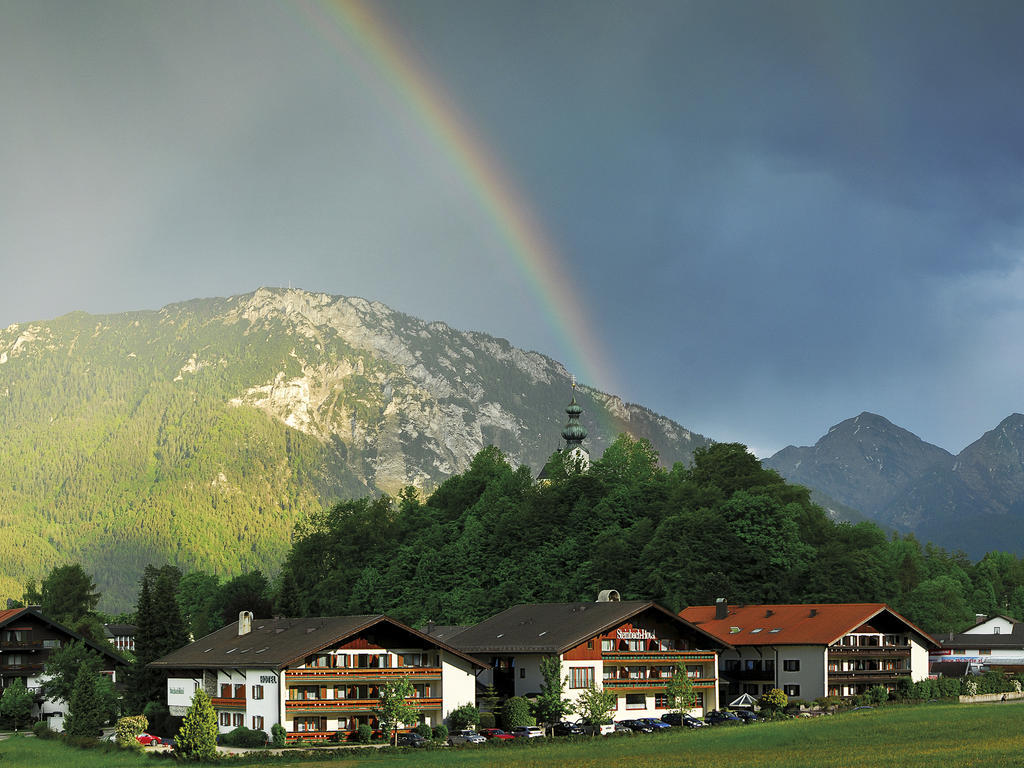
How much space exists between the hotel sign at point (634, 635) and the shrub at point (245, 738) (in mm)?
30313

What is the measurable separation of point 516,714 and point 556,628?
1339 cm

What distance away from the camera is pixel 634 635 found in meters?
96.6

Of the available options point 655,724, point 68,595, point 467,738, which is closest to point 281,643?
point 467,738

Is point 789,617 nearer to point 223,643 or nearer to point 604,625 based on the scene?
point 604,625

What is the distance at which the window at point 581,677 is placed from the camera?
91562mm

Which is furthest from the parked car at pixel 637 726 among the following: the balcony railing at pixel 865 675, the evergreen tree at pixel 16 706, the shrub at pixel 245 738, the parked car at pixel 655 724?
the evergreen tree at pixel 16 706

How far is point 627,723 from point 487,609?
65.7m

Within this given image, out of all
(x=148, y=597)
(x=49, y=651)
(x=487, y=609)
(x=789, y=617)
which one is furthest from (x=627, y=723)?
(x=487, y=609)

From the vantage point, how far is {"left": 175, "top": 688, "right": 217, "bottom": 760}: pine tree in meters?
67.3

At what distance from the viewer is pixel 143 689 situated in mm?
103500

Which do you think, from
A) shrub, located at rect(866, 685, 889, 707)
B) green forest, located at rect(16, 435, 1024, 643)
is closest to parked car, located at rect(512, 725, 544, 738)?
shrub, located at rect(866, 685, 889, 707)

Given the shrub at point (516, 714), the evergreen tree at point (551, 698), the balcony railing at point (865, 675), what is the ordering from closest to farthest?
the shrub at point (516, 714) < the evergreen tree at point (551, 698) < the balcony railing at point (865, 675)

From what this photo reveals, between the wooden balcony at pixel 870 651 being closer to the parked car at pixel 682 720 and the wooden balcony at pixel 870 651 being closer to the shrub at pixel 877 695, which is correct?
the shrub at pixel 877 695

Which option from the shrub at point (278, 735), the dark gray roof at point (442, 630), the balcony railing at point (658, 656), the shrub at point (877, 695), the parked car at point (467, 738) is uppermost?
the balcony railing at point (658, 656)
